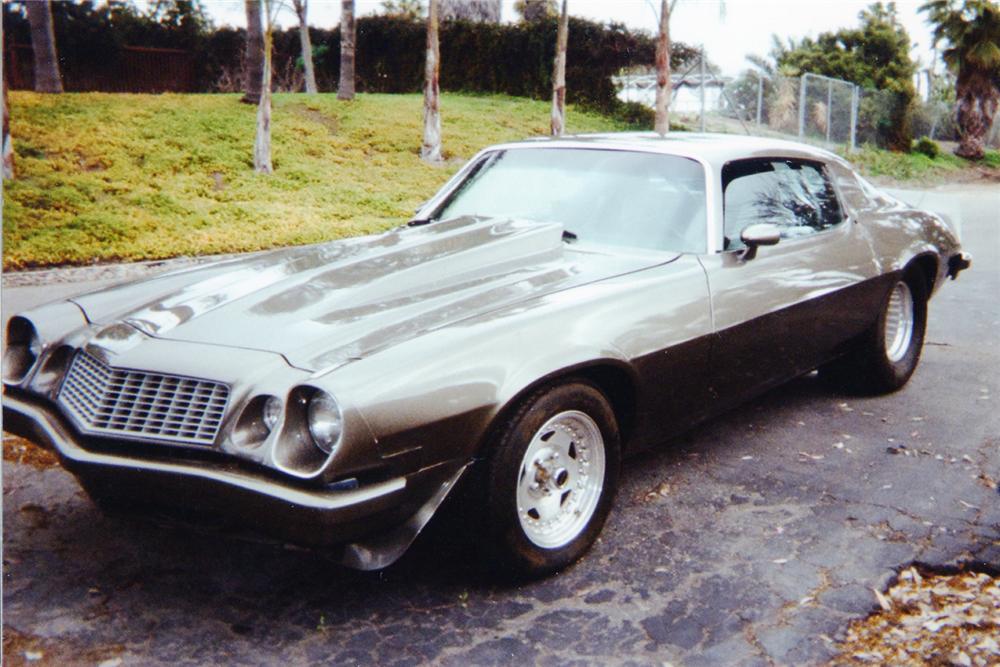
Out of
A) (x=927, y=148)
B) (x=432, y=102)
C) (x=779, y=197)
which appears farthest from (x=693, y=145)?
(x=927, y=148)

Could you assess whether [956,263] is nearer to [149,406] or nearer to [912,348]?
[912,348]

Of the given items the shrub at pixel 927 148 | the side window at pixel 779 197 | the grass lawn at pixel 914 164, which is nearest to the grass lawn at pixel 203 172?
the side window at pixel 779 197

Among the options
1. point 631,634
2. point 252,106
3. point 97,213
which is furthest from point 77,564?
point 252,106

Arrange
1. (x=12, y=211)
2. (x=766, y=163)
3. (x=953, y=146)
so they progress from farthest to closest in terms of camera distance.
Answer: (x=953, y=146) → (x=12, y=211) → (x=766, y=163)

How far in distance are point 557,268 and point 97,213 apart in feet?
30.9

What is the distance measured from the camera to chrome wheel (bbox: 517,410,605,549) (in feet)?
10.3

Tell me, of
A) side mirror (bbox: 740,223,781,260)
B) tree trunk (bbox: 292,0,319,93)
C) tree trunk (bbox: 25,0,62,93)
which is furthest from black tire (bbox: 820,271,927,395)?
tree trunk (bbox: 292,0,319,93)

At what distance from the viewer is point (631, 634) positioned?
2.91 m

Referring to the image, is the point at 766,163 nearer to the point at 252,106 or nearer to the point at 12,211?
the point at 12,211

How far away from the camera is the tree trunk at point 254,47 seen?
1617cm

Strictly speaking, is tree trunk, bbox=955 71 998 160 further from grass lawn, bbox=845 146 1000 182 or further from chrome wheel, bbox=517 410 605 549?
chrome wheel, bbox=517 410 605 549

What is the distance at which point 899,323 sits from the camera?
5.52 m

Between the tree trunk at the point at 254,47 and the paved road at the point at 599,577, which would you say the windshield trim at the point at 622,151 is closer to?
the paved road at the point at 599,577

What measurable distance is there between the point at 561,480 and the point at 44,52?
16.8 m
